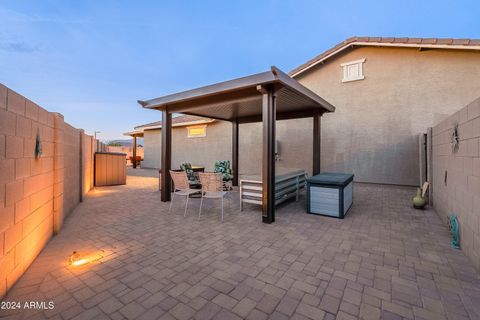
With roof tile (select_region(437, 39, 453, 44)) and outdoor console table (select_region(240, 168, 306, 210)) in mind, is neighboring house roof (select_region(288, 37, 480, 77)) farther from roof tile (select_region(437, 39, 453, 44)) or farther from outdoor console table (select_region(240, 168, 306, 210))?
outdoor console table (select_region(240, 168, 306, 210))

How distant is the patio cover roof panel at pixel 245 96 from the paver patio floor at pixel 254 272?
2.65 m

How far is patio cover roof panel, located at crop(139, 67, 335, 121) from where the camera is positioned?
3924mm

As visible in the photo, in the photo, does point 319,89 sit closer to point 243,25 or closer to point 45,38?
point 45,38

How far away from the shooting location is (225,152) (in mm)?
12023

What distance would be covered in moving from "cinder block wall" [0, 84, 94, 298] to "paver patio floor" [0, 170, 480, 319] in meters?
0.23

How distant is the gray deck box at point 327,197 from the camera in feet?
14.2

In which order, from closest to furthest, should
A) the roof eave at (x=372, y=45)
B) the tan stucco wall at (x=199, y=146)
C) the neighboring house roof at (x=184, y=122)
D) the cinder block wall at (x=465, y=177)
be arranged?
1. the cinder block wall at (x=465, y=177)
2. the roof eave at (x=372, y=45)
3. the tan stucco wall at (x=199, y=146)
4. the neighboring house roof at (x=184, y=122)

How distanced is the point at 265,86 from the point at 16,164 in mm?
3667

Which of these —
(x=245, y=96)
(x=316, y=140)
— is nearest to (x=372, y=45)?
(x=316, y=140)

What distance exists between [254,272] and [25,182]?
272 cm

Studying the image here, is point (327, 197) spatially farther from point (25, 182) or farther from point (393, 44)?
point (393, 44)

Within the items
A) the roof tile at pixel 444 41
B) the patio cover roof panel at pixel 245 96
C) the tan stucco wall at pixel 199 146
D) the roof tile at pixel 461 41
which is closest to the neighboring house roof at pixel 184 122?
the tan stucco wall at pixel 199 146

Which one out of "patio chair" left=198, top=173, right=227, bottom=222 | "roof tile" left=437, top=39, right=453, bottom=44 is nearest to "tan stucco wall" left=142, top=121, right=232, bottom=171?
"patio chair" left=198, top=173, right=227, bottom=222

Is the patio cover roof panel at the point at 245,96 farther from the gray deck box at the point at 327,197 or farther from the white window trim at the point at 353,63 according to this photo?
the white window trim at the point at 353,63
